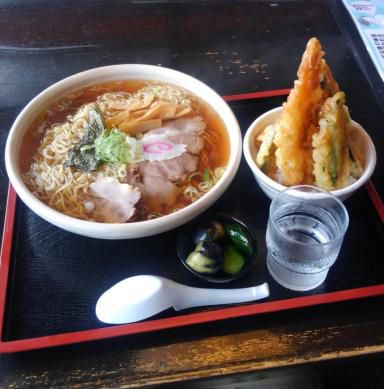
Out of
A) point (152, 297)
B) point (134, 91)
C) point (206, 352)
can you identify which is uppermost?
point (134, 91)

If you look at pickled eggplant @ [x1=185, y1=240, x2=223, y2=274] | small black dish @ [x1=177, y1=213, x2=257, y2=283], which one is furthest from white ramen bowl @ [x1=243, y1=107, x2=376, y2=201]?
pickled eggplant @ [x1=185, y1=240, x2=223, y2=274]

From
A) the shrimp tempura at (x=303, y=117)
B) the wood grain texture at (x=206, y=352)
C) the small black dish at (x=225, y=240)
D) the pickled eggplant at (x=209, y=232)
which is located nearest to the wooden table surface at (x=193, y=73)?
the wood grain texture at (x=206, y=352)

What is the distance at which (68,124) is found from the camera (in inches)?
58.1

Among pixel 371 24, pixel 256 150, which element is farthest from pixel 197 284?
pixel 371 24

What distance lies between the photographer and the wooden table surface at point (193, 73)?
1.02 m

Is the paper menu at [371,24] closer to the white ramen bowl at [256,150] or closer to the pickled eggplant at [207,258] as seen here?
the white ramen bowl at [256,150]

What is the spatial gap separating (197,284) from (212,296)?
0.07 m

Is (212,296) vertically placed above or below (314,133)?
below

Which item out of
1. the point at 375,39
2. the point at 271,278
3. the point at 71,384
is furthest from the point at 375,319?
the point at 375,39

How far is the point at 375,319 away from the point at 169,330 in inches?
20.4

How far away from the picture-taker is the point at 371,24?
2018 mm

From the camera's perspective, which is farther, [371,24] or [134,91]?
[371,24]

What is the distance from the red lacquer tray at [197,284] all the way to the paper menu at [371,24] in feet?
2.51

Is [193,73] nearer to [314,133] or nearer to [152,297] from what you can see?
[314,133]
